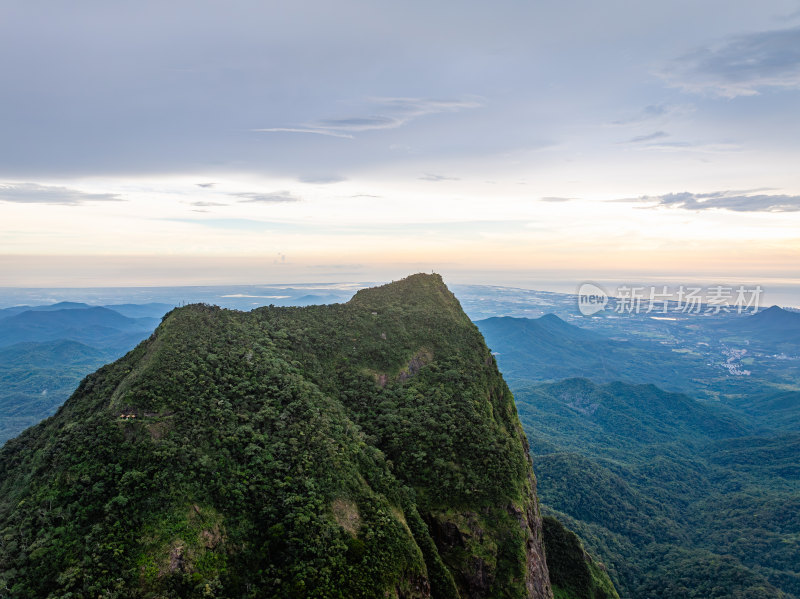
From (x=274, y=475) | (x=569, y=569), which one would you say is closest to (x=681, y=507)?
(x=569, y=569)

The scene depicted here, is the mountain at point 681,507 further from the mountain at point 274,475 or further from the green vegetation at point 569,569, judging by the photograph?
the mountain at point 274,475

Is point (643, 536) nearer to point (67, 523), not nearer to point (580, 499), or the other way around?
point (580, 499)

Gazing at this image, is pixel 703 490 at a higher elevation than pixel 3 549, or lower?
lower

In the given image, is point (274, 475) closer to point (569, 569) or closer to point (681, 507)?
point (569, 569)

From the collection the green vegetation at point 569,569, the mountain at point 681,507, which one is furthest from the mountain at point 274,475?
the mountain at point 681,507

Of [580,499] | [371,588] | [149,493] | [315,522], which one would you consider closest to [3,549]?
[149,493]

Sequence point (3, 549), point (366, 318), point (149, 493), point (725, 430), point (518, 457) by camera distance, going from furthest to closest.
→ point (725, 430), point (366, 318), point (518, 457), point (149, 493), point (3, 549)

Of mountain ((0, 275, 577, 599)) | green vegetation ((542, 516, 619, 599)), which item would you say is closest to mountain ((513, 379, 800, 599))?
green vegetation ((542, 516, 619, 599))
